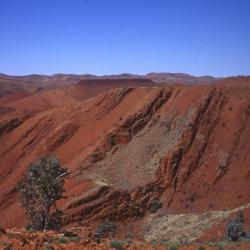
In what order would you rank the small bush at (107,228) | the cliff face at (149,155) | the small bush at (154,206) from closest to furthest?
1. the small bush at (107,228)
2. the cliff face at (149,155)
3. the small bush at (154,206)

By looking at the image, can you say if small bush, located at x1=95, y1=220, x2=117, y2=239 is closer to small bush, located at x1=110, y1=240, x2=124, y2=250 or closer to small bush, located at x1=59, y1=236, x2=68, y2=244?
small bush, located at x1=59, y1=236, x2=68, y2=244

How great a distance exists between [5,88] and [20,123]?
65.9m

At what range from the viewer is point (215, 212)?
2780cm

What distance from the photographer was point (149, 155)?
106 feet

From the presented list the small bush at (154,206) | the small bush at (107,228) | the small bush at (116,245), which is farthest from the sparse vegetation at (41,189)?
the small bush at (154,206)

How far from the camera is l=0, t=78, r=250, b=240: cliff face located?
29.2 metres

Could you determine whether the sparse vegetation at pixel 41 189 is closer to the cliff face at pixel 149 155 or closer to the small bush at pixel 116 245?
the small bush at pixel 116 245

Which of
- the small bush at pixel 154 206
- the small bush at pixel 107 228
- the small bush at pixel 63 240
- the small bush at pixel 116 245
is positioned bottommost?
the small bush at pixel 107 228

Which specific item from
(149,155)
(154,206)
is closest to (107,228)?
(154,206)

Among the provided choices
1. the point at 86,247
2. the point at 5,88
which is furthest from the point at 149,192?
the point at 5,88

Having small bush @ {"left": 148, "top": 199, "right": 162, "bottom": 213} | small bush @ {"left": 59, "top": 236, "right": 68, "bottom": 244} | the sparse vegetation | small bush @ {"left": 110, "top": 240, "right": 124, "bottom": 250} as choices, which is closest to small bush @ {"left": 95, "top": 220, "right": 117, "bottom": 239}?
small bush @ {"left": 148, "top": 199, "right": 162, "bottom": 213}

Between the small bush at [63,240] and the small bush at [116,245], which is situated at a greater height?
the small bush at [63,240]

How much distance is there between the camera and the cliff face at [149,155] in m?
29.2

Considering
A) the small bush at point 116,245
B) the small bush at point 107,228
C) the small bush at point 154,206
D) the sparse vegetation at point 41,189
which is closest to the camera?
the small bush at point 116,245
